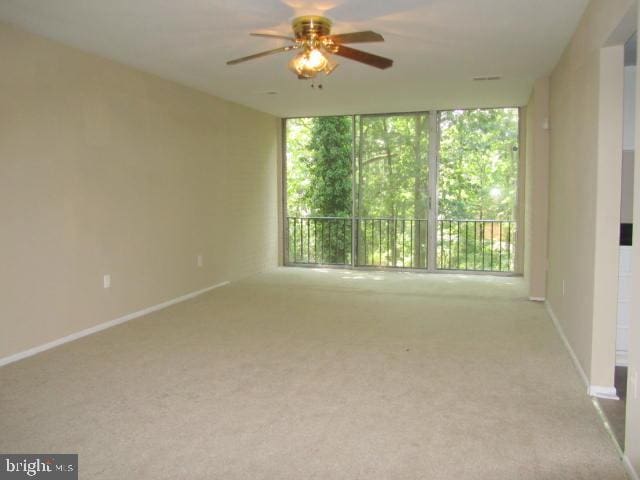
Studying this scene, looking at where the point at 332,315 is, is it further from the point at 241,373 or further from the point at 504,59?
the point at 504,59

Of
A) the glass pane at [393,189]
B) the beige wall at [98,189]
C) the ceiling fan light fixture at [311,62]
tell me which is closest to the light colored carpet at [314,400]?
the beige wall at [98,189]

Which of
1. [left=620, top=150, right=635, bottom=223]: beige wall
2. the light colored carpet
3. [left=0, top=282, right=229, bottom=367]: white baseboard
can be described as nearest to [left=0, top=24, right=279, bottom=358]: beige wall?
[left=0, top=282, right=229, bottom=367]: white baseboard

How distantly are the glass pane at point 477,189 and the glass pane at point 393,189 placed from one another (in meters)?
0.29

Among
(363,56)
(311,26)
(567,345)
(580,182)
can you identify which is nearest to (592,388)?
(567,345)

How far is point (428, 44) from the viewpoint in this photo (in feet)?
13.6

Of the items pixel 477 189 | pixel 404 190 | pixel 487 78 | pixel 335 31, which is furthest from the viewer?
pixel 404 190

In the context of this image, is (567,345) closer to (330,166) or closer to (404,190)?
(404,190)

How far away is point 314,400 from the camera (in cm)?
298

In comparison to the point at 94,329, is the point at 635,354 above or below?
above

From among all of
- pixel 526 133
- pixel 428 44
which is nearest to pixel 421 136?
pixel 526 133

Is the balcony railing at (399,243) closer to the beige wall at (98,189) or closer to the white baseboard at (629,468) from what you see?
the beige wall at (98,189)

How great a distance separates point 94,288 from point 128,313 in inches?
20.7

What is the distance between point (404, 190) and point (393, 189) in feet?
0.54

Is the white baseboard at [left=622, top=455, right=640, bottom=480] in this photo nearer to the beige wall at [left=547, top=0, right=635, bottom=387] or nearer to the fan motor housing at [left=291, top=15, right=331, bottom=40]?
the beige wall at [left=547, top=0, right=635, bottom=387]
